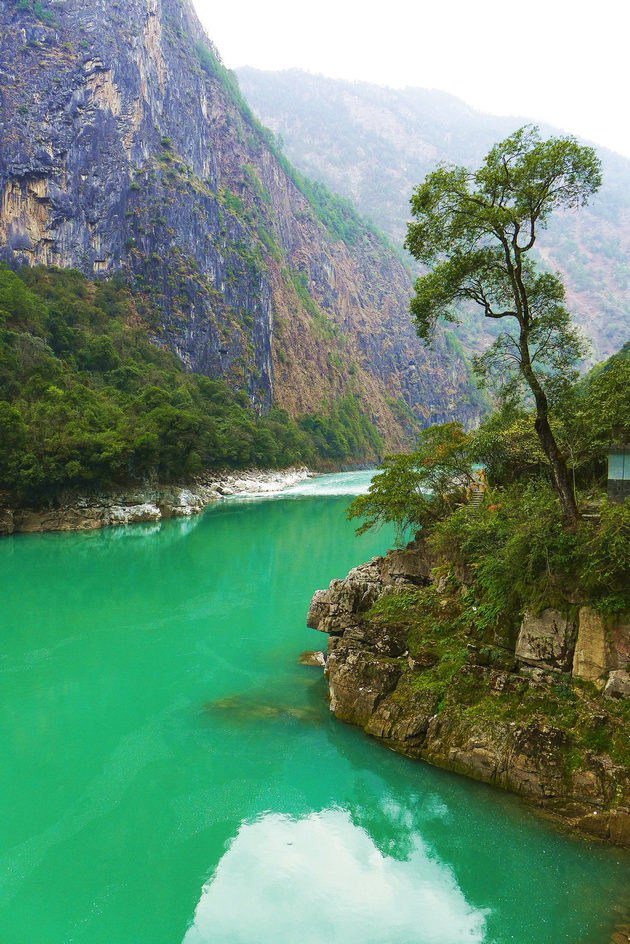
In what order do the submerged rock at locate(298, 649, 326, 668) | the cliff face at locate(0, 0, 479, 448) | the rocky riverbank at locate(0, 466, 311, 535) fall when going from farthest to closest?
the cliff face at locate(0, 0, 479, 448), the rocky riverbank at locate(0, 466, 311, 535), the submerged rock at locate(298, 649, 326, 668)

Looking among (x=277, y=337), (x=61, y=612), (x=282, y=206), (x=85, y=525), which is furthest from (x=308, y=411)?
(x=61, y=612)

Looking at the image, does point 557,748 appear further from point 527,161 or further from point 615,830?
point 527,161

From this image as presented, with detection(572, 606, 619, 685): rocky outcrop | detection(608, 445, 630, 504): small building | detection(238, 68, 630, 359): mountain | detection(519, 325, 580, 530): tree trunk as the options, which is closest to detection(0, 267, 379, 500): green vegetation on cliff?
detection(519, 325, 580, 530): tree trunk

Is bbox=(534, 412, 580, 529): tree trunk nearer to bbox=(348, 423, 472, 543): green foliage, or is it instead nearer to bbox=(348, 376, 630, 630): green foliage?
bbox=(348, 376, 630, 630): green foliage

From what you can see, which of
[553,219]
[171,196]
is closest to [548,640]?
[171,196]

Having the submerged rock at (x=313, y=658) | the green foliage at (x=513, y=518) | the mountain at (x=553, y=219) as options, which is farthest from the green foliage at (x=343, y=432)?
the submerged rock at (x=313, y=658)

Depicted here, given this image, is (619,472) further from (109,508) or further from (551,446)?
(109,508)

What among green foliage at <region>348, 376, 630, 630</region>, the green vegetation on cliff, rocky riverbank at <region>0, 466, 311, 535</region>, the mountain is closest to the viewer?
green foliage at <region>348, 376, 630, 630</region>
